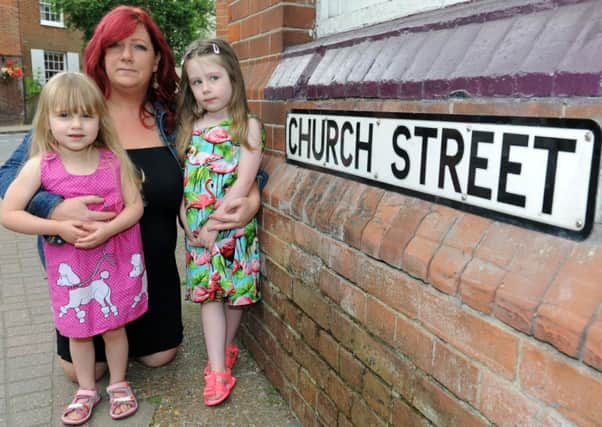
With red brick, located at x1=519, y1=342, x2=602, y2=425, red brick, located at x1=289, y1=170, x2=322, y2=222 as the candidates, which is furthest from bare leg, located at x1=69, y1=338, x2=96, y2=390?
red brick, located at x1=519, y1=342, x2=602, y2=425

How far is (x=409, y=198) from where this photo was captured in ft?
4.95

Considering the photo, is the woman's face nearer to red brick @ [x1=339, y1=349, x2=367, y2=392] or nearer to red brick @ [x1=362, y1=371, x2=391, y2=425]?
red brick @ [x1=339, y1=349, x2=367, y2=392]

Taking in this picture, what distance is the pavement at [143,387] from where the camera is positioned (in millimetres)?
2342

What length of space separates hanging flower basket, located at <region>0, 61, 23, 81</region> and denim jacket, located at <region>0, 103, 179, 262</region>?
21.5 metres

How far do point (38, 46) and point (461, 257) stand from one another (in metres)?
26.3

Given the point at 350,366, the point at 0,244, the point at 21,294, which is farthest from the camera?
the point at 0,244

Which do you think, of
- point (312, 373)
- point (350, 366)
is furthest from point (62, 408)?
point (350, 366)

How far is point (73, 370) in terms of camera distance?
262cm

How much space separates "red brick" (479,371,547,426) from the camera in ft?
3.56

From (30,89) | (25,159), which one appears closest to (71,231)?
(25,159)

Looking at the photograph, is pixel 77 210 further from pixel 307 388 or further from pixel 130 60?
pixel 307 388

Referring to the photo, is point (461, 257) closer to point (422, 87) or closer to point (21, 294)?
point (422, 87)

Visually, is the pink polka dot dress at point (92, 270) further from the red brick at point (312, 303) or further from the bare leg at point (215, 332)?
the red brick at point (312, 303)

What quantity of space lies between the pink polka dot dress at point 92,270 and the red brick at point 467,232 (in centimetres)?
155
